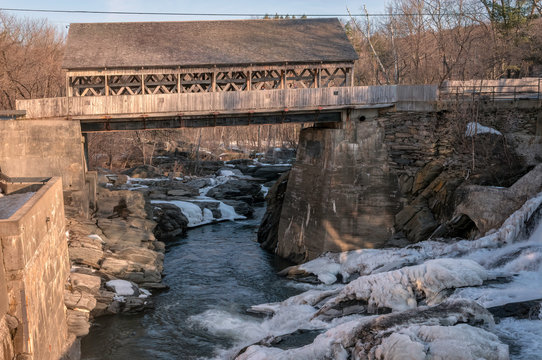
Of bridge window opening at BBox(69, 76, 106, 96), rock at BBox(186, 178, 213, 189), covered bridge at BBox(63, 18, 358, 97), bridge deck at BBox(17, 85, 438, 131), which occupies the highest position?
covered bridge at BBox(63, 18, 358, 97)

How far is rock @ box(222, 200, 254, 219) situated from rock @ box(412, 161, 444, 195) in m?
A: 12.8

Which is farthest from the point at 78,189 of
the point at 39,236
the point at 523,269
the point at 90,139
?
the point at 90,139

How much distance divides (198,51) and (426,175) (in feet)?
37.0

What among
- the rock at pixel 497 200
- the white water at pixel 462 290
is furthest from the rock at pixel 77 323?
the rock at pixel 497 200

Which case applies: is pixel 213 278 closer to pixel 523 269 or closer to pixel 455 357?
pixel 523 269

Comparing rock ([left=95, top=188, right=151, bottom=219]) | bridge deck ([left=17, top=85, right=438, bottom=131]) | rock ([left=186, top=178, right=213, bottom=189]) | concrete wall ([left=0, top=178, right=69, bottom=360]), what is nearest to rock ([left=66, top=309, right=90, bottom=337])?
concrete wall ([left=0, top=178, right=69, bottom=360])

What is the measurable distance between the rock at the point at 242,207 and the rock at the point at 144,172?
367 inches

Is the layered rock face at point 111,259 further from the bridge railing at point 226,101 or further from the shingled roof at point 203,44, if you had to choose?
the shingled roof at point 203,44

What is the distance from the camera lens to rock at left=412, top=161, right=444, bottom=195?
2080 cm

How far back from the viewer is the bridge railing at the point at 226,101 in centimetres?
2030

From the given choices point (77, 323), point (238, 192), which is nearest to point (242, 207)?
Result: point (238, 192)

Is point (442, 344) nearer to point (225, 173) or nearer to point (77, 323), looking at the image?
point (77, 323)

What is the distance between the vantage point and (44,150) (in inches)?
777

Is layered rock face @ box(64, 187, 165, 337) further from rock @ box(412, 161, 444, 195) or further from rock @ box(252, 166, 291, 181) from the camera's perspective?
rock @ box(252, 166, 291, 181)
